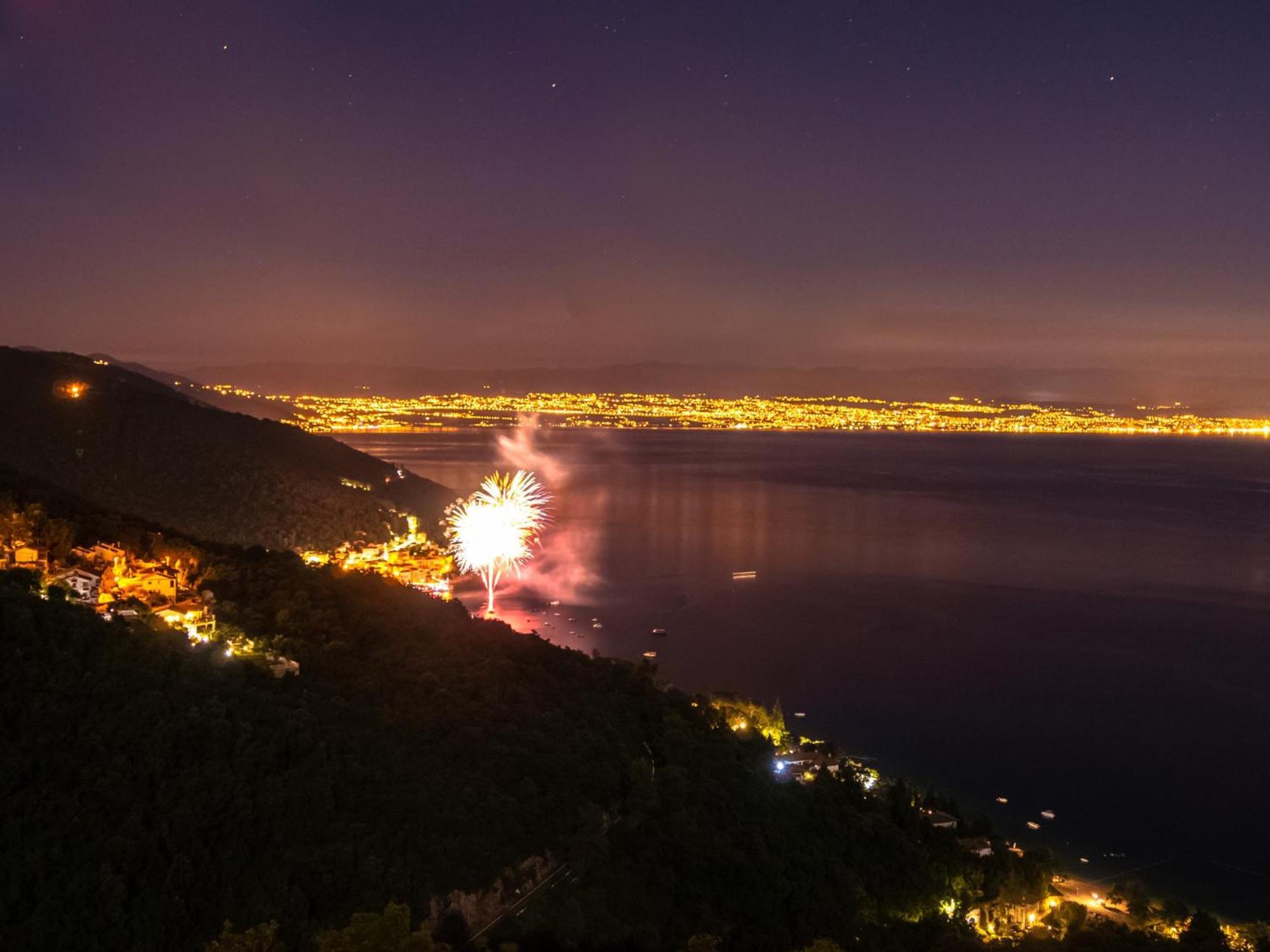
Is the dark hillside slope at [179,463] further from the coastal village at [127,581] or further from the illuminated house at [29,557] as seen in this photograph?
the illuminated house at [29,557]

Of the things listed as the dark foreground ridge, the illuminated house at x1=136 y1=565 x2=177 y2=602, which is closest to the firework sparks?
the dark foreground ridge

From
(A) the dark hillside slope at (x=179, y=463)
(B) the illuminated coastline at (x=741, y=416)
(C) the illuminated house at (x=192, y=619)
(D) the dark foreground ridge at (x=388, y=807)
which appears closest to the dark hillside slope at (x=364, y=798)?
(D) the dark foreground ridge at (x=388, y=807)

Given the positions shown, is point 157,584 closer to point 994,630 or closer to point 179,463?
point 179,463

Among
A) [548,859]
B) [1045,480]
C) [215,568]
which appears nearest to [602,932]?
[548,859]

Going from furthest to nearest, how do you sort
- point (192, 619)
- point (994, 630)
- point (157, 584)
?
point (994, 630)
point (157, 584)
point (192, 619)

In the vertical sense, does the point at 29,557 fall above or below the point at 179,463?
above

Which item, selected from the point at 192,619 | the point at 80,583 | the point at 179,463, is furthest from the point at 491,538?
the point at 80,583

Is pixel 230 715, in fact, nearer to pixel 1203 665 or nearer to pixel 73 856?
pixel 73 856

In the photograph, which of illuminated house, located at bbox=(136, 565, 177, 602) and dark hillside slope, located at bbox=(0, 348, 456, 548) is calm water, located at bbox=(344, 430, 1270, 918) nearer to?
dark hillside slope, located at bbox=(0, 348, 456, 548)
